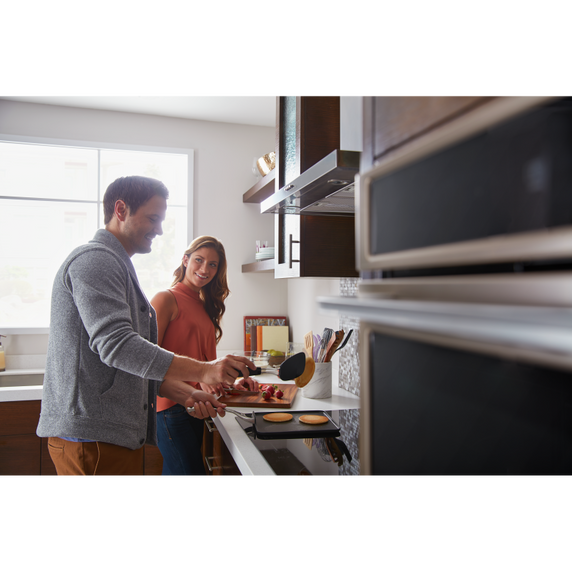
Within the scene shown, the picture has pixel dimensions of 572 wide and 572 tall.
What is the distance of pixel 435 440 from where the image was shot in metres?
0.55

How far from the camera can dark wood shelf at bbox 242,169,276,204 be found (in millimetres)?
2263

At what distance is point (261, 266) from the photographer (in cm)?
232

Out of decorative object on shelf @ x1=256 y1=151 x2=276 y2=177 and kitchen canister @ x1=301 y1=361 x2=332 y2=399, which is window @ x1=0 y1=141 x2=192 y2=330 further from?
kitchen canister @ x1=301 y1=361 x2=332 y2=399

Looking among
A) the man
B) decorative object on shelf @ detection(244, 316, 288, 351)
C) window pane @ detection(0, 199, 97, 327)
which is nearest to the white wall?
decorative object on shelf @ detection(244, 316, 288, 351)

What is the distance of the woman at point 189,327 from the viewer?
1.58m

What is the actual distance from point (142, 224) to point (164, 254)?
1644mm

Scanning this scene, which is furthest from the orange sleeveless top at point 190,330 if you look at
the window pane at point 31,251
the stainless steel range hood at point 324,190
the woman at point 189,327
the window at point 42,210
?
the window pane at point 31,251

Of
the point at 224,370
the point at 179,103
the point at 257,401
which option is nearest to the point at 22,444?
the point at 257,401

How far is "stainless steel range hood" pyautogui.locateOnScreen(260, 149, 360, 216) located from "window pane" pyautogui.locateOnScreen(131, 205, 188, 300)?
1526 millimetres

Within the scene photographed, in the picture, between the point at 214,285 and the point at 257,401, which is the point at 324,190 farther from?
the point at 214,285

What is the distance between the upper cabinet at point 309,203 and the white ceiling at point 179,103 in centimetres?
89

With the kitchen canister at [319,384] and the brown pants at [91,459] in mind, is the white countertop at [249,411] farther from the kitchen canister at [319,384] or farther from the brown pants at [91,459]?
the brown pants at [91,459]
